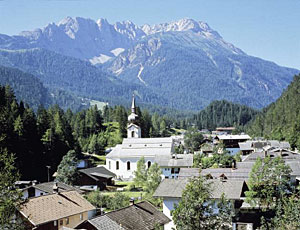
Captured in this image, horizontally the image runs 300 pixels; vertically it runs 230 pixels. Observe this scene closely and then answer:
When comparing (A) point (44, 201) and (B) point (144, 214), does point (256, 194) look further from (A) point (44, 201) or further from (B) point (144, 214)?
(A) point (44, 201)

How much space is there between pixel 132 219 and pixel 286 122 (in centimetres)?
9618

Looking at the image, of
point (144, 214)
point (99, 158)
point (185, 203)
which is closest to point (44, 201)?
point (144, 214)

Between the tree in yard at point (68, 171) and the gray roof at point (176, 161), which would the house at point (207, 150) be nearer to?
the gray roof at point (176, 161)

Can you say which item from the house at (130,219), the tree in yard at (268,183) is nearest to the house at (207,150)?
the tree in yard at (268,183)

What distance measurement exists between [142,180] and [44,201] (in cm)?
2983

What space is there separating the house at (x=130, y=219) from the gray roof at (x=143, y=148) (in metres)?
52.0

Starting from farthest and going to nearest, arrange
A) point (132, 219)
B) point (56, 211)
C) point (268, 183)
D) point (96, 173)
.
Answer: point (96, 173)
point (268, 183)
point (56, 211)
point (132, 219)

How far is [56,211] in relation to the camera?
38.8m

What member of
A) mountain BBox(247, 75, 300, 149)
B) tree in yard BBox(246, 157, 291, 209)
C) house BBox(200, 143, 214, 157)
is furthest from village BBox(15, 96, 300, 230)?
house BBox(200, 143, 214, 157)

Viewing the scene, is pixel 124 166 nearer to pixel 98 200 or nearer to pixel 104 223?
pixel 98 200

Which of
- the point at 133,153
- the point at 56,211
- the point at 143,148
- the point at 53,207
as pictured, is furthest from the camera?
the point at 143,148

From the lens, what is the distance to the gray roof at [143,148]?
92875 mm

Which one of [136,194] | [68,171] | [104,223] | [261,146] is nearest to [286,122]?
[261,146]

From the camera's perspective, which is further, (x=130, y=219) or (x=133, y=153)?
(x=133, y=153)
